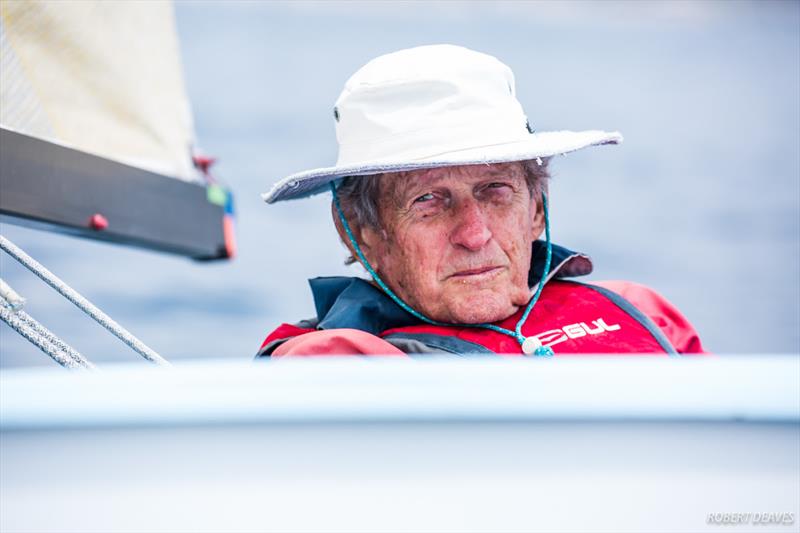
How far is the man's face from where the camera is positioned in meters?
1.57

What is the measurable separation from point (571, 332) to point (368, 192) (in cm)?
44

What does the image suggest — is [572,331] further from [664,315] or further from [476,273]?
[664,315]

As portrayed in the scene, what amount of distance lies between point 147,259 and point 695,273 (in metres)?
3.48

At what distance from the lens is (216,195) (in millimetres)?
2287

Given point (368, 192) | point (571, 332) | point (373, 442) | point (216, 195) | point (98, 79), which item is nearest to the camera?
point (373, 442)

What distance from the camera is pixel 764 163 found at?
698 centimetres

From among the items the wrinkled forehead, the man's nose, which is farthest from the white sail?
the man's nose

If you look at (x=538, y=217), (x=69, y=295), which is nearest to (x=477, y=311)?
(x=538, y=217)

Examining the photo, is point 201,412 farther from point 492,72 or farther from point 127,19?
point 127,19

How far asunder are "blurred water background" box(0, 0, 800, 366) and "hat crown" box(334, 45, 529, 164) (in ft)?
11.1

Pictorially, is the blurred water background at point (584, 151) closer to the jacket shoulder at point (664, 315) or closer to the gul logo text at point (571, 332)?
the jacket shoulder at point (664, 315)

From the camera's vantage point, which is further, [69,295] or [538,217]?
[538,217]

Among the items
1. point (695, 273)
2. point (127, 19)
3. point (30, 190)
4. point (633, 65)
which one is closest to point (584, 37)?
point (633, 65)

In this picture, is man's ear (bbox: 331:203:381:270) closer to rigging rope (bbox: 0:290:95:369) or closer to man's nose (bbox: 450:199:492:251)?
man's nose (bbox: 450:199:492:251)
